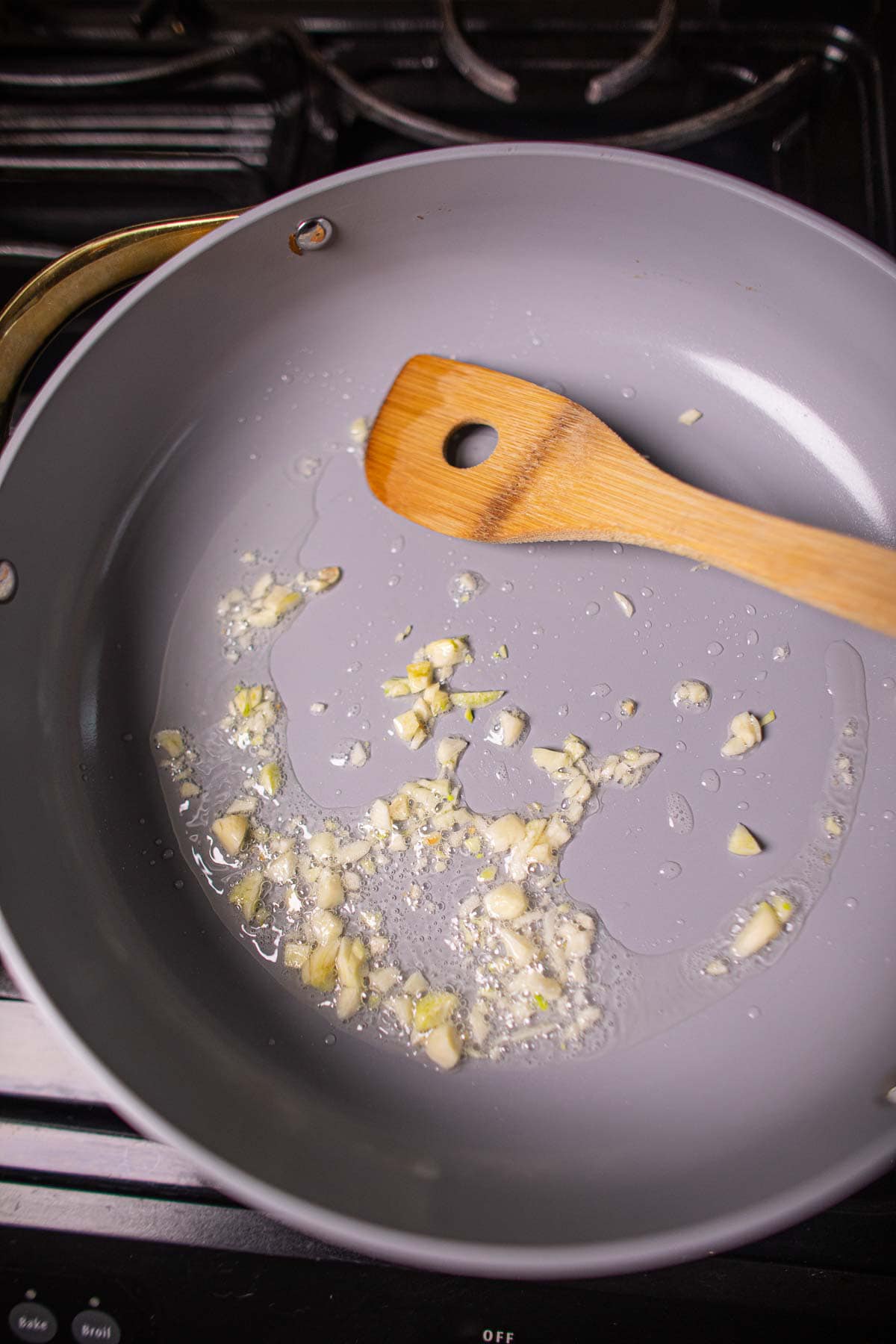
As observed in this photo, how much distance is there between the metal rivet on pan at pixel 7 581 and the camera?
0.58 metres

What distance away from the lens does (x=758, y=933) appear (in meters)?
0.52

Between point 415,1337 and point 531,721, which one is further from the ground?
point 531,721

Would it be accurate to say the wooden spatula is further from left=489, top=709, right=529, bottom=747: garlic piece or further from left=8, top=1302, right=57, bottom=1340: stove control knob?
left=8, top=1302, right=57, bottom=1340: stove control knob

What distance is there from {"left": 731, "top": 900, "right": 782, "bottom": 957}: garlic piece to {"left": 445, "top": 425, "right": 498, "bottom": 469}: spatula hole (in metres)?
0.36

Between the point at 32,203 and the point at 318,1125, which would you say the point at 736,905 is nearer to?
the point at 318,1125

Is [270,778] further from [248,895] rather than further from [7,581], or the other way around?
[7,581]

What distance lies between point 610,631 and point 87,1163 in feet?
1.45

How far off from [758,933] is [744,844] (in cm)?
5

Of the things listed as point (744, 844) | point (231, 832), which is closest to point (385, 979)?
point (231, 832)

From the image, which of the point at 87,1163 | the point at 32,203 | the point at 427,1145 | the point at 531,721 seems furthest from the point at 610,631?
the point at 32,203

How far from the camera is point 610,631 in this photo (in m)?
0.59

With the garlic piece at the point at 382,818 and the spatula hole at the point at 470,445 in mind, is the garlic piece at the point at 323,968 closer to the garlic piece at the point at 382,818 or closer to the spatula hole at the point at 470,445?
the garlic piece at the point at 382,818

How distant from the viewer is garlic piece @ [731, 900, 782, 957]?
522 millimetres

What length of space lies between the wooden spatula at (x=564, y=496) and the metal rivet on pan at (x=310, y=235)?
109mm
